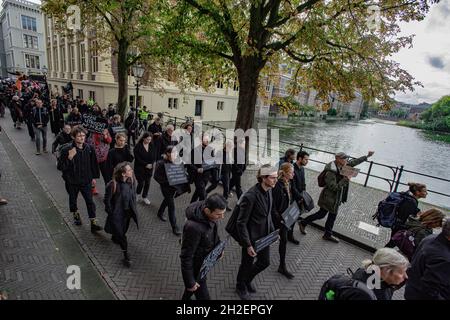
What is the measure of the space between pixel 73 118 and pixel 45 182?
3546mm

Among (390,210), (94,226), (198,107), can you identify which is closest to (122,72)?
(94,226)

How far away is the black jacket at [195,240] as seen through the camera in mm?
2795

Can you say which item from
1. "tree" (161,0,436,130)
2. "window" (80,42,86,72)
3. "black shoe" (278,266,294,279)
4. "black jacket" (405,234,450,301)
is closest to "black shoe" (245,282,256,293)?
"black shoe" (278,266,294,279)

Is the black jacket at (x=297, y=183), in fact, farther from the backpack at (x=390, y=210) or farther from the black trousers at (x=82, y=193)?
the black trousers at (x=82, y=193)

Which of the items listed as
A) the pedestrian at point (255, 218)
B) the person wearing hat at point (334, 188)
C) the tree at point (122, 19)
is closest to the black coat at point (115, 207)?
the pedestrian at point (255, 218)

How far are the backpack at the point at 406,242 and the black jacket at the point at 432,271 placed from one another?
0.98 m

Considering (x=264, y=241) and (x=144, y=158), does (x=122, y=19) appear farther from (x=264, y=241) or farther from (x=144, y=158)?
(x=264, y=241)

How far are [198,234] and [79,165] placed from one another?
333cm

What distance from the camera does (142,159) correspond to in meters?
6.40

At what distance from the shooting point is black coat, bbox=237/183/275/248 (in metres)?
3.44

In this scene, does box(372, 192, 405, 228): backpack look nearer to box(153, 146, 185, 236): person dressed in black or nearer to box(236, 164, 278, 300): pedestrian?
box(236, 164, 278, 300): pedestrian

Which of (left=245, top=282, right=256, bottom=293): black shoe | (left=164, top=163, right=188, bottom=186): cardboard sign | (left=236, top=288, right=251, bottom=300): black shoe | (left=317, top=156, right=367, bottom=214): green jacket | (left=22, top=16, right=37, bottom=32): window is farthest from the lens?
(left=22, top=16, right=37, bottom=32): window

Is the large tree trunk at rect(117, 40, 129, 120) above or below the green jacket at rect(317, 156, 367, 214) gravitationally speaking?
above

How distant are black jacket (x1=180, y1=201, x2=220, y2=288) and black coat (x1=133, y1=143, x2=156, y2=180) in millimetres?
3880
